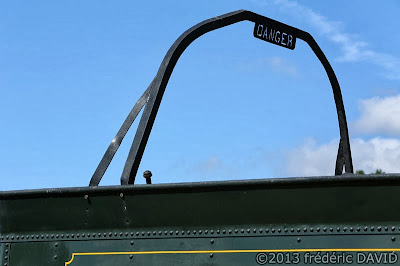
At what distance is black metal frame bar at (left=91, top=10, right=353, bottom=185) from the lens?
6375 millimetres

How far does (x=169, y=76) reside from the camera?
7.04m

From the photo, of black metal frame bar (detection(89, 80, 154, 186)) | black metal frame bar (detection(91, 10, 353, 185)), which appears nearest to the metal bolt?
black metal frame bar (detection(91, 10, 353, 185))

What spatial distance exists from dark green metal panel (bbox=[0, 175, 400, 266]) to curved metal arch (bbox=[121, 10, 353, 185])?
1.48 feet

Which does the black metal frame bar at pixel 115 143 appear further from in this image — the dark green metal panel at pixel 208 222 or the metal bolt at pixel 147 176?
the dark green metal panel at pixel 208 222

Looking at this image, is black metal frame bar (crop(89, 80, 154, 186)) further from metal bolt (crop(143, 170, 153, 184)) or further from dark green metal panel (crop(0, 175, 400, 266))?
dark green metal panel (crop(0, 175, 400, 266))

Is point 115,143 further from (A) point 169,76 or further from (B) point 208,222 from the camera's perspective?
(B) point 208,222

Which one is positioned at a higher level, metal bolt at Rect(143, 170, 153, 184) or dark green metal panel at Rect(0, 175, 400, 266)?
metal bolt at Rect(143, 170, 153, 184)

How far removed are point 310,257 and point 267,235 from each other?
372mm

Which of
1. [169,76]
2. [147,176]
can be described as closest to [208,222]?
[147,176]

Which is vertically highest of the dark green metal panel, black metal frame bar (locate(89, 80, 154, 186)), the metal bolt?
black metal frame bar (locate(89, 80, 154, 186))

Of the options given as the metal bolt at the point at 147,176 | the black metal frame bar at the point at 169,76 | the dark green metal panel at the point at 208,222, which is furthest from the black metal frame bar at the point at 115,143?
the dark green metal panel at the point at 208,222

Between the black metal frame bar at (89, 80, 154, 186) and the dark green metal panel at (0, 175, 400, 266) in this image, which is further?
the black metal frame bar at (89, 80, 154, 186)

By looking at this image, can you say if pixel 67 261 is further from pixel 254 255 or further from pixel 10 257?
pixel 254 255

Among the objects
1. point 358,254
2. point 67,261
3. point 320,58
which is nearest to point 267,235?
point 358,254
